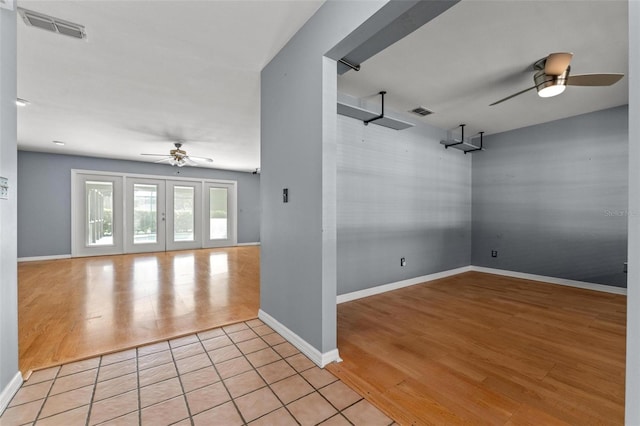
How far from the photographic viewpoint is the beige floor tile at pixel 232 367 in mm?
1748

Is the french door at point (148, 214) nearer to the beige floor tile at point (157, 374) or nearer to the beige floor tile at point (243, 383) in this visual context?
the beige floor tile at point (157, 374)

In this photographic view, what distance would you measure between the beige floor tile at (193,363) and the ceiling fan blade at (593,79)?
3896 millimetres

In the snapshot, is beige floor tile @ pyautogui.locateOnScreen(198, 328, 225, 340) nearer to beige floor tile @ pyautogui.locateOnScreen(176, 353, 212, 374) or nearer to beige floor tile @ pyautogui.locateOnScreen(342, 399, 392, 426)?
beige floor tile @ pyautogui.locateOnScreen(176, 353, 212, 374)

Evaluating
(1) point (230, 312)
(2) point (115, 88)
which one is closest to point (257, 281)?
(1) point (230, 312)

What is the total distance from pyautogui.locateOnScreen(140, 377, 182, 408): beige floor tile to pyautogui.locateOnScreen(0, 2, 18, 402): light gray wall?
0.73 metres

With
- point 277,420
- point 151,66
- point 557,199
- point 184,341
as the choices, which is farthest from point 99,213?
point 557,199

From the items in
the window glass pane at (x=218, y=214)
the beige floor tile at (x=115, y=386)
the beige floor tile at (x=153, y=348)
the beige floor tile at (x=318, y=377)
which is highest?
the window glass pane at (x=218, y=214)

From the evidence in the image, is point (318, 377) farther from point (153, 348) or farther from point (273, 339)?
point (153, 348)

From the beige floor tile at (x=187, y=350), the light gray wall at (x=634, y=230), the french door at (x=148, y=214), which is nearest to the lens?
the light gray wall at (x=634, y=230)

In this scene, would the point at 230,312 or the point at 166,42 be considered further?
the point at 230,312

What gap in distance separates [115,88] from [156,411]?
3.29 metres

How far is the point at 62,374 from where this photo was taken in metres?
1.71

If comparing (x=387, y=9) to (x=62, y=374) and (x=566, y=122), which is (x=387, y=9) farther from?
(x=566, y=122)

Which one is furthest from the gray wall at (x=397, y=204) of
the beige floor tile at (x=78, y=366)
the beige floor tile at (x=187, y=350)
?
the beige floor tile at (x=78, y=366)
